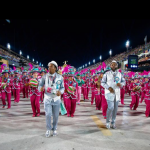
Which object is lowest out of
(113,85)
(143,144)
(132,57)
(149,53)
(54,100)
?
(143,144)

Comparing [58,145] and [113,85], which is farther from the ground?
[113,85]

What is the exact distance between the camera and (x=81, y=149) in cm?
326

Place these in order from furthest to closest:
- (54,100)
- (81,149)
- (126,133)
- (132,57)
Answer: (132,57) < (126,133) < (54,100) < (81,149)

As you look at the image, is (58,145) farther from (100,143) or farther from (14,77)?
(14,77)

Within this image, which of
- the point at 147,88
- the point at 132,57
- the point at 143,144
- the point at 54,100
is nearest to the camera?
the point at 143,144

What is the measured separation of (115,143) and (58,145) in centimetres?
142

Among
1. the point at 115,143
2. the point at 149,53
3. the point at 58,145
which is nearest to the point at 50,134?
the point at 58,145

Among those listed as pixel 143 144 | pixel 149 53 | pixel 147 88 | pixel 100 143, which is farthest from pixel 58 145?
pixel 149 53

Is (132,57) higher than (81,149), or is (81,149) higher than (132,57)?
(132,57)

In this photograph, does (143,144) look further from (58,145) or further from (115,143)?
(58,145)

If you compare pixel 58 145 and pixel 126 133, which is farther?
pixel 126 133

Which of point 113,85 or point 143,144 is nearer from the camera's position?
point 143,144

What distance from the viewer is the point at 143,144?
3.52 m

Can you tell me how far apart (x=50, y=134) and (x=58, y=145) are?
78 cm
